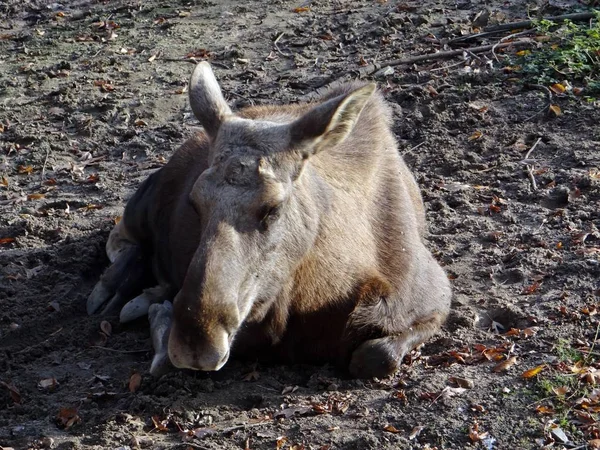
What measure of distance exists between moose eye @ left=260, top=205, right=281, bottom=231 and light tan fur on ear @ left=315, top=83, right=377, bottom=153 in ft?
1.62

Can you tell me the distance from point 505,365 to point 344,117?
1720mm

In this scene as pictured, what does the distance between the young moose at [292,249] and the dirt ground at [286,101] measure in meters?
0.23

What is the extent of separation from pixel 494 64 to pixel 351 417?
5.51 m

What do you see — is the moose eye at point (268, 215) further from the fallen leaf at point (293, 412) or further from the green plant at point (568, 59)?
the green plant at point (568, 59)

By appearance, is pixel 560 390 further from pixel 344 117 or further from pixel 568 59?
pixel 568 59

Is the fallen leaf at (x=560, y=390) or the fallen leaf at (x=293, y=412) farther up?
the fallen leaf at (x=293, y=412)

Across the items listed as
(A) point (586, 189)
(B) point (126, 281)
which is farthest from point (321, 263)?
(A) point (586, 189)

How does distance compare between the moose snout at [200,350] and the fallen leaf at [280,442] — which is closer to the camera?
the moose snout at [200,350]

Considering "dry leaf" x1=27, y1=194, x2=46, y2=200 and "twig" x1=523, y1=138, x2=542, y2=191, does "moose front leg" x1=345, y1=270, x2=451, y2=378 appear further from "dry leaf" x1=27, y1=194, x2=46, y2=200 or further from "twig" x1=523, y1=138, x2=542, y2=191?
"dry leaf" x1=27, y1=194, x2=46, y2=200

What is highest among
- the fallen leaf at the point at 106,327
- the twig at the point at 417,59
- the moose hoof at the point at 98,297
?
the twig at the point at 417,59

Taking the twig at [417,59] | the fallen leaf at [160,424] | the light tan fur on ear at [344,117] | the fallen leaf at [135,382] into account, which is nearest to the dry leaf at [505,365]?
the light tan fur on ear at [344,117]

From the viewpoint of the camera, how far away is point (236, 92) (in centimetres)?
988

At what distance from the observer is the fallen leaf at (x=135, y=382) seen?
580 centimetres

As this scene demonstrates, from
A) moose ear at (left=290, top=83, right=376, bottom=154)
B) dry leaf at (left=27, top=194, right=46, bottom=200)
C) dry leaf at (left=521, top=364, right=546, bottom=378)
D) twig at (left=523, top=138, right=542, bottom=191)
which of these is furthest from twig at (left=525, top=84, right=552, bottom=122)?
dry leaf at (left=27, top=194, right=46, bottom=200)
